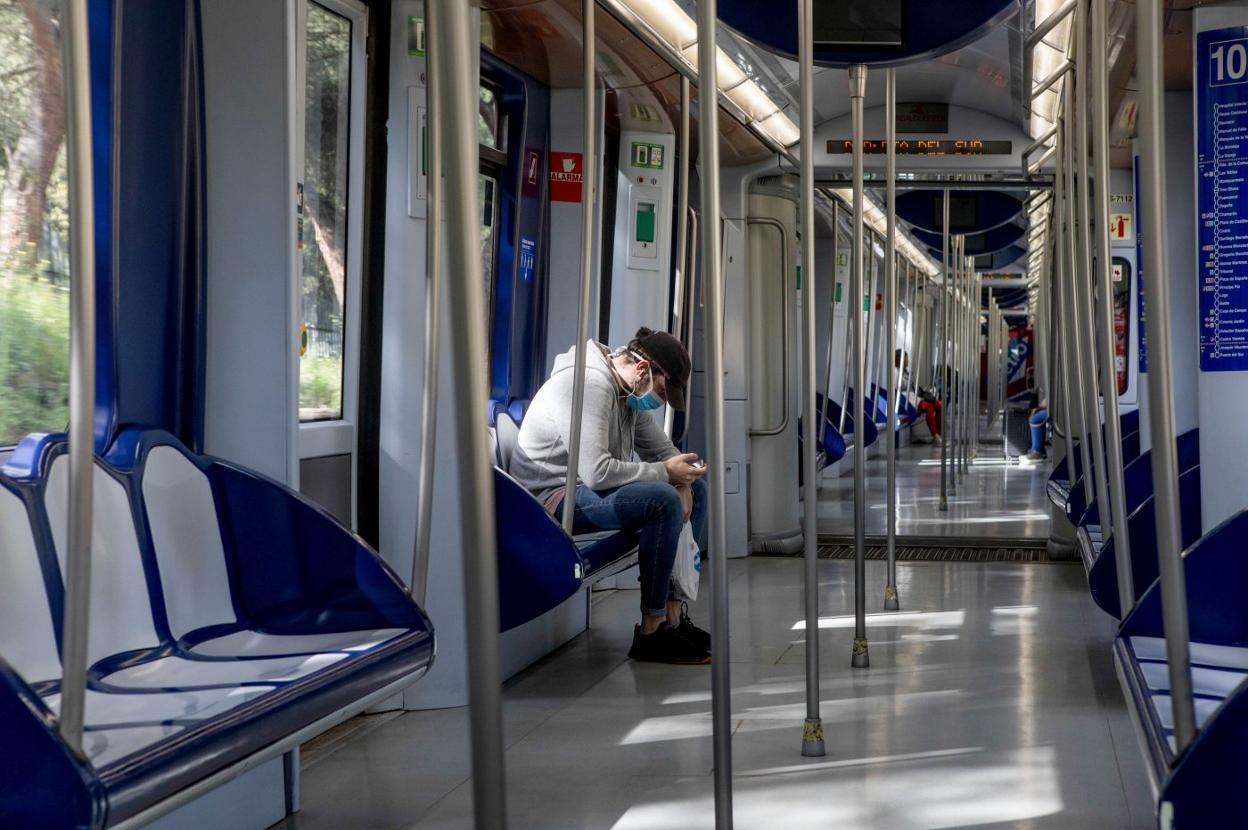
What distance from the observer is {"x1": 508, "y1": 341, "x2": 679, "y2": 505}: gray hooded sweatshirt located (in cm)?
461

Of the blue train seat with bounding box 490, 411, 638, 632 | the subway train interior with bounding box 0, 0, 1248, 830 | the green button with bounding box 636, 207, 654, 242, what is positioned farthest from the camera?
the green button with bounding box 636, 207, 654, 242

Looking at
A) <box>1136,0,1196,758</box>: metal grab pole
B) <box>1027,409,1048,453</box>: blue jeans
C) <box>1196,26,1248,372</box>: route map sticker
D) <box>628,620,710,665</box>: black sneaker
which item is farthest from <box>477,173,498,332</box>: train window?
<box>1027,409,1048,453</box>: blue jeans

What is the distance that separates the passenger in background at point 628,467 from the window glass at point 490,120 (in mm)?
995

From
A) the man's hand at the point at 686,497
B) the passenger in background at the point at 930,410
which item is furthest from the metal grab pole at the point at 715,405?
the passenger in background at the point at 930,410

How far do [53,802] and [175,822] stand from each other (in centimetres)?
104

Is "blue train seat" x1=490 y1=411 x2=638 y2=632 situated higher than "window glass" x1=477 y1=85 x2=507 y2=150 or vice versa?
"window glass" x1=477 y1=85 x2=507 y2=150

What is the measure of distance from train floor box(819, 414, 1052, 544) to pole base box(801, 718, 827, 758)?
4742 mm

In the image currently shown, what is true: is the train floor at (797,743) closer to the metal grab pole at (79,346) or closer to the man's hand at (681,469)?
the man's hand at (681,469)

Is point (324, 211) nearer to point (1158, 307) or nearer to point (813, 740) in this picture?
point (813, 740)

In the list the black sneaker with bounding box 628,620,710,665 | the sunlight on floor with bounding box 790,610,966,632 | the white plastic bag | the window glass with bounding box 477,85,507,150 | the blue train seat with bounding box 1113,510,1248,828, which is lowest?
the sunlight on floor with bounding box 790,610,966,632

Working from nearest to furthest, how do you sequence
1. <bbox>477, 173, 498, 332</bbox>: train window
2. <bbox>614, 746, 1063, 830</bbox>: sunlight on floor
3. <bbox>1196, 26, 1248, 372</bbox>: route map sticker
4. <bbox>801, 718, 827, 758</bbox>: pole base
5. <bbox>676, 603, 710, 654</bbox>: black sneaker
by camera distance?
<bbox>614, 746, 1063, 830</bbox>: sunlight on floor, <bbox>801, 718, 827, 758</bbox>: pole base, <bbox>1196, 26, 1248, 372</bbox>: route map sticker, <bbox>676, 603, 710, 654</bbox>: black sneaker, <bbox>477, 173, 498, 332</bbox>: train window

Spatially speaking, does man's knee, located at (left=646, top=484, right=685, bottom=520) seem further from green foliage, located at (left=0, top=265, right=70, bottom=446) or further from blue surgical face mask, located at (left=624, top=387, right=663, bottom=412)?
green foliage, located at (left=0, top=265, right=70, bottom=446)

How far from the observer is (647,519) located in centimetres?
472

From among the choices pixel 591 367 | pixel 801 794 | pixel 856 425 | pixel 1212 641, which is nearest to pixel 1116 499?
pixel 1212 641
